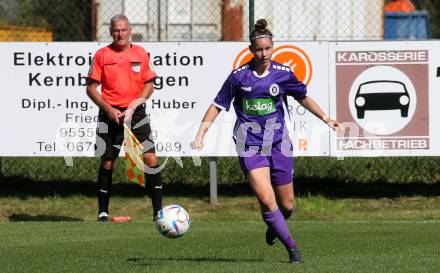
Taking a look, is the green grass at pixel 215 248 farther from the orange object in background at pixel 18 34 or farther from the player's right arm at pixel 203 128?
the orange object in background at pixel 18 34

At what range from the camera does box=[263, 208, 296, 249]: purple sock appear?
8.83 meters

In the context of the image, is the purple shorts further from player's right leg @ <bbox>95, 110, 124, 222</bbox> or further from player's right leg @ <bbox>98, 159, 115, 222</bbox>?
player's right leg @ <bbox>98, 159, 115, 222</bbox>

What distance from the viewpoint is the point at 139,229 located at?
1194cm

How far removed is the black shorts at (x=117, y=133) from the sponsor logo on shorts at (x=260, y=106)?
3660 millimetres

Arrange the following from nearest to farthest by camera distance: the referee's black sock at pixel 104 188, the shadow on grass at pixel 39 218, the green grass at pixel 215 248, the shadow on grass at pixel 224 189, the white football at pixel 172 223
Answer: the green grass at pixel 215 248, the white football at pixel 172 223, the referee's black sock at pixel 104 188, the shadow on grass at pixel 39 218, the shadow on grass at pixel 224 189

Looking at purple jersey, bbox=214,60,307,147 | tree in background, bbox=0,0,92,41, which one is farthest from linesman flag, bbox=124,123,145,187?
tree in background, bbox=0,0,92,41

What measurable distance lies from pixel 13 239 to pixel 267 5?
10518 millimetres

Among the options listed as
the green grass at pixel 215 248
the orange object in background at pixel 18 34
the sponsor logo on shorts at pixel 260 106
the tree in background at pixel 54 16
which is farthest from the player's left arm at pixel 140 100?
the orange object in background at pixel 18 34

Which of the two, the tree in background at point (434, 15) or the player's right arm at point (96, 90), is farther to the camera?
the tree in background at point (434, 15)

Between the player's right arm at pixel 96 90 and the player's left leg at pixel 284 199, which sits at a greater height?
the player's right arm at pixel 96 90

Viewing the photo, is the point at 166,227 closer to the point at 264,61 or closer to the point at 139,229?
the point at 264,61

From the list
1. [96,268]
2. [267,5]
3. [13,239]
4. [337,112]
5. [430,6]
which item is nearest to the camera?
[96,268]

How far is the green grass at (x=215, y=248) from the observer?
866cm

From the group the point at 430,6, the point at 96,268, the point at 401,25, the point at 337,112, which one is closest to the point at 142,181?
the point at 337,112
